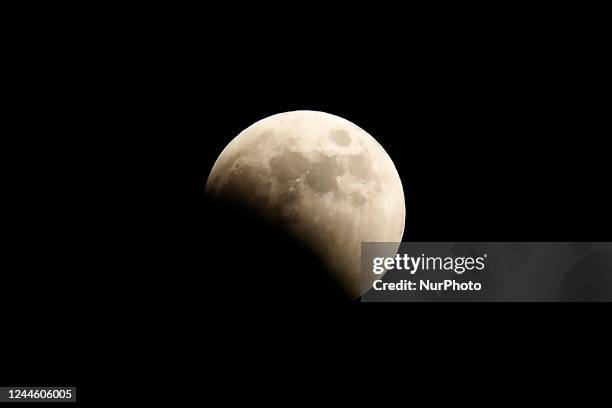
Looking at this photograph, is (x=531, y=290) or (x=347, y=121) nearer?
(x=531, y=290)

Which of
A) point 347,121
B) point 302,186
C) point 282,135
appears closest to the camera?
point 302,186

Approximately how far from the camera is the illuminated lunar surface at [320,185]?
16.0 feet

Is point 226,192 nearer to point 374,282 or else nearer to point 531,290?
point 374,282

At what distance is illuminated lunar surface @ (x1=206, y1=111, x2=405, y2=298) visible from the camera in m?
4.88

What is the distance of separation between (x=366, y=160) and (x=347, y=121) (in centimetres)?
65

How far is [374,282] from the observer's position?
5.47 meters

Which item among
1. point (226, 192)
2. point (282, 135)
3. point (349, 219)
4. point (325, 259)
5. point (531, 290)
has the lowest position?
point (531, 290)

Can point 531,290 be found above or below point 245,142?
below

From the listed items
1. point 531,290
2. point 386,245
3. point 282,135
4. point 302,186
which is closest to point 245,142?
point 282,135

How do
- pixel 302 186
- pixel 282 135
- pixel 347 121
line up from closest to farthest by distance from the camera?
pixel 302 186 → pixel 282 135 → pixel 347 121

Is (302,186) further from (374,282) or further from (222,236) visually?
(374,282)

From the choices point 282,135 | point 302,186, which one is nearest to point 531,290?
point 302,186

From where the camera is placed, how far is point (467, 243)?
17.6 feet

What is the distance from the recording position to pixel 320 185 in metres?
4.89
